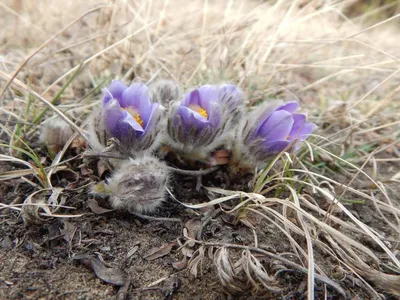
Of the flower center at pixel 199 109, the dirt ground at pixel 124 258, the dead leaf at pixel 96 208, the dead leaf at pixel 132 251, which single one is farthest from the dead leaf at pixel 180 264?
the flower center at pixel 199 109

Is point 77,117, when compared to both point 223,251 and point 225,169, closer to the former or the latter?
point 225,169

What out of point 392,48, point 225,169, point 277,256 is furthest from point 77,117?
point 392,48

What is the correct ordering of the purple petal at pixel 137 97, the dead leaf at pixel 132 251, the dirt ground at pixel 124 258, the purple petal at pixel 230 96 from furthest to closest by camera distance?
the purple petal at pixel 230 96
the purple petal at pixel 137 97
the dead leaf at pixel 132 251
the dirt ground at pixel 124 258

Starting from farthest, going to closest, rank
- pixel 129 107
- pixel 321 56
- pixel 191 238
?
pixel 321 56, pixel 129 107, pixel 191 238

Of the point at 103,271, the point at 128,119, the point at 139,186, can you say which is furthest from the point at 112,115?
the point at 103,271

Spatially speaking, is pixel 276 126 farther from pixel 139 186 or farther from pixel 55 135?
pixel 55 135

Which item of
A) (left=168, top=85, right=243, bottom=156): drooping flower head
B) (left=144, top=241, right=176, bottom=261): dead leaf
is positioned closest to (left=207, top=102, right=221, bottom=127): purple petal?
(left=168, top=85, right=243, bottom=156): drooping flower head

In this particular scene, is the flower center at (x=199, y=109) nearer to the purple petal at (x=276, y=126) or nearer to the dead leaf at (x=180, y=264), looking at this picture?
the purple petal at (x=276, y=126)
